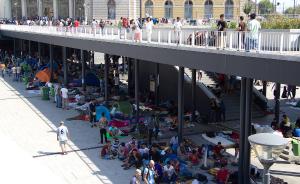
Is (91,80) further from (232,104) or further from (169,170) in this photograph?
(169,170)

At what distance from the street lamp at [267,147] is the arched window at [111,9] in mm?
59986

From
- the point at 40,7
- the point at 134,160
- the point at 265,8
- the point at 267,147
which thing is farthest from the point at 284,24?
the point at 40,7

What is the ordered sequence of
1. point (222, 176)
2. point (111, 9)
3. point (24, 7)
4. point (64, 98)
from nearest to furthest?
point (222, 176) < point (64, 98) < point (111, 9) < point (24, 7)

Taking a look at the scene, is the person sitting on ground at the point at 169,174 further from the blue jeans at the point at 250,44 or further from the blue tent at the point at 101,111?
the blue tent at the point at 101,111

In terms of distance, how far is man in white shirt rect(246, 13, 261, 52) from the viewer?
1280cm

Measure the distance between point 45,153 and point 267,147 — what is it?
12720 millimetres

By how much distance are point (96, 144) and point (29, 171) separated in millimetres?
3835

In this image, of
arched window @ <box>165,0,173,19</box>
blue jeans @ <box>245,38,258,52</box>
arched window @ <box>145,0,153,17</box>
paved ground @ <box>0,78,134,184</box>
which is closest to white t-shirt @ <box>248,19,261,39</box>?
blue jeans @ <box>245,38,258,52</box>

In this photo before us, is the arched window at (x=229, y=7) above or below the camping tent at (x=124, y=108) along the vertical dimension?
above

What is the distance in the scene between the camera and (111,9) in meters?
65.8

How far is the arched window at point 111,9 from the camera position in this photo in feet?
215

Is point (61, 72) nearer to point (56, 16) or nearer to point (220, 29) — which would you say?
point (220, 29)

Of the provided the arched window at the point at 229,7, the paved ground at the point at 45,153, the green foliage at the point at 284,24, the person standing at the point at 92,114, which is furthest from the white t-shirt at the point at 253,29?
the arched window at the point at 229,7

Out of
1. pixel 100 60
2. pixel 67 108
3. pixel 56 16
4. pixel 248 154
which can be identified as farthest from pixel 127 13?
pixel 248 154
